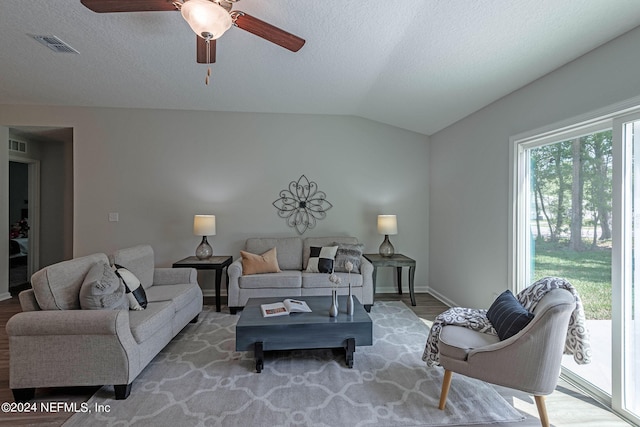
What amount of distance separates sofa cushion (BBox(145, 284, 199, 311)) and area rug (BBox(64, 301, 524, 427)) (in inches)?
16.8

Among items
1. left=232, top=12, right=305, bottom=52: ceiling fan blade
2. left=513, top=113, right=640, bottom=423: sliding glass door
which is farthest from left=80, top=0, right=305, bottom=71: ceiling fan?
left=513, top=113, right=640, bottom=423: sliding glass door

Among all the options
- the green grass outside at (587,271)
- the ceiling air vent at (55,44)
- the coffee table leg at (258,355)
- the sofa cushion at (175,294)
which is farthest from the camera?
the sofa cushion at (175,294)

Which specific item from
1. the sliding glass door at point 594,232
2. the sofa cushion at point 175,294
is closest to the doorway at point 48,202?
the sofa cushion at point 175,294

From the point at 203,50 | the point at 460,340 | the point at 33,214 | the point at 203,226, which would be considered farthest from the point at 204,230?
the point at 33,214

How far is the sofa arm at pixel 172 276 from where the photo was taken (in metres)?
3.31

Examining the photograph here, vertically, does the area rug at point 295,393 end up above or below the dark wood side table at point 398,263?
below

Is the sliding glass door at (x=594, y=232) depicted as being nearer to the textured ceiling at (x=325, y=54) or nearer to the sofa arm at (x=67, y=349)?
the textured ceiling at (x=325, y=54)

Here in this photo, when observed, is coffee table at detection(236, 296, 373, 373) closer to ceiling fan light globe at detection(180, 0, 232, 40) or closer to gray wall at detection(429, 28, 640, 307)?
gray wall at detection(429, 28, 640, 307)

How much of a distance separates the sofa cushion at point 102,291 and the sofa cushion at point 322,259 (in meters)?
2.18

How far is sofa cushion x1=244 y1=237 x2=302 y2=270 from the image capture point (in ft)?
13.7

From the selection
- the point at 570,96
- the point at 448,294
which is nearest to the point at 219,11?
the point at 570,96

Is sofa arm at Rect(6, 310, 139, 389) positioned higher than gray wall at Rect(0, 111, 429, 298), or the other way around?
gray wall at Rect(0, 111, 429, 298)

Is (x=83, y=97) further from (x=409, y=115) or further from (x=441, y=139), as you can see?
(x=441, y=139)

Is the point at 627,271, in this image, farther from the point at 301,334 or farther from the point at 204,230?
the point at 204,230
